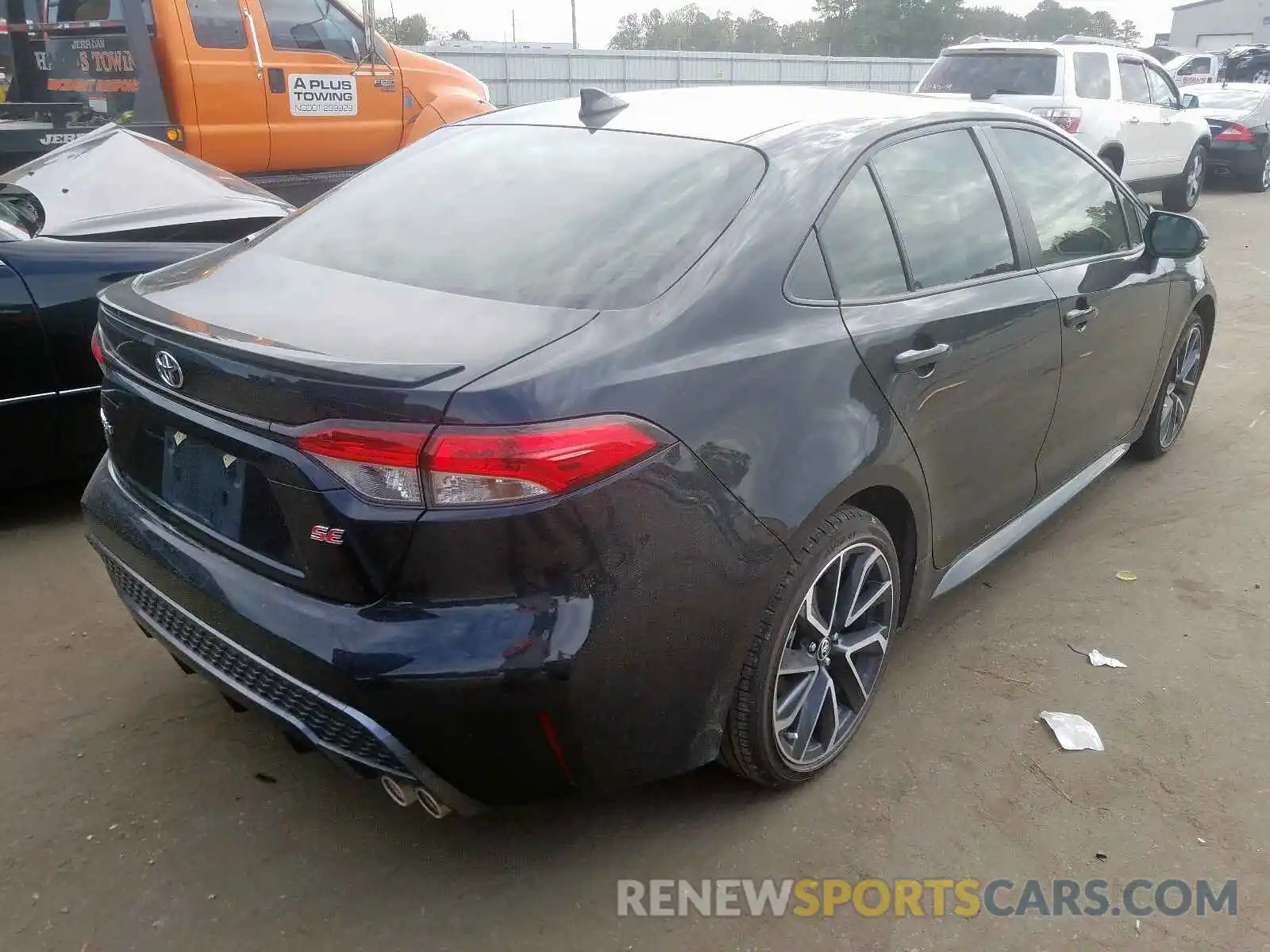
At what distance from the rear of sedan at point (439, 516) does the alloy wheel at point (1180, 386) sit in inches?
120

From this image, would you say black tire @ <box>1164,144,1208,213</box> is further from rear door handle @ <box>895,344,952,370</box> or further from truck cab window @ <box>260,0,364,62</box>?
Result: rear door handle @ <box>895,344,952,370</box>

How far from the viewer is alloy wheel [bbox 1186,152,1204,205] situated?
1267 centimetres

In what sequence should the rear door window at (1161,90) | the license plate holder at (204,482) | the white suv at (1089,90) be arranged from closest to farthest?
1. the license plate holder at (204,482)
2. the white suv at (1089,90)
3. the rear door window at (1161,90)

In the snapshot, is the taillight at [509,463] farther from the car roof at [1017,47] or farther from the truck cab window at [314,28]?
the car roof at [1017,47]

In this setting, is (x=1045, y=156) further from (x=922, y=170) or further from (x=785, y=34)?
(x=785, y=34)

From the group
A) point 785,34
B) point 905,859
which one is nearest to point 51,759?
point 905,859

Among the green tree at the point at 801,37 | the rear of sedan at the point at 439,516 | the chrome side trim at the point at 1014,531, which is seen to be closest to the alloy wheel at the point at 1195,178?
the chrome side trim at the point at 1014,531

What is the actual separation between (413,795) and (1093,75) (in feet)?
35.5

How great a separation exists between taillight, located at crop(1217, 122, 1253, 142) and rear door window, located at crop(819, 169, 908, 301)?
14.1 metres

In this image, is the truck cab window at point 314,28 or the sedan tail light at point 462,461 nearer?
the sedan tail light at point 462,461

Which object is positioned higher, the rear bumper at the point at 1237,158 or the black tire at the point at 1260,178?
the rear bumper at the point at 1237,158

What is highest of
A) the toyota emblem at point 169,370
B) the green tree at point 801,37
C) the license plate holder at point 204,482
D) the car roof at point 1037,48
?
the green tree at point 801,37

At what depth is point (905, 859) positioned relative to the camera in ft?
8.18

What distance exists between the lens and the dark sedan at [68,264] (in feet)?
12.2
